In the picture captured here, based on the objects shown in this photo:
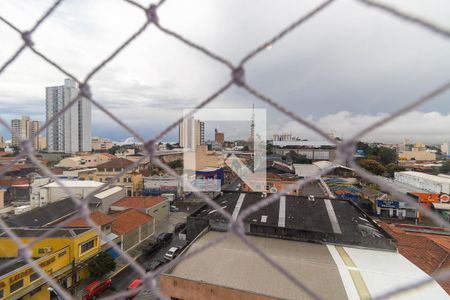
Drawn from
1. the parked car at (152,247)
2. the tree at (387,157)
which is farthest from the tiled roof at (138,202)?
the tree at (387,157)

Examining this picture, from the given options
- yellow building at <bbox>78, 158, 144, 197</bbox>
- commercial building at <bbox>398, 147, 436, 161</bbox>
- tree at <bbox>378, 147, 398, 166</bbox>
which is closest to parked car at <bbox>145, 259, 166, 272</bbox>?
yellow building at <bbox>78, 158, 144, 197</bbox>

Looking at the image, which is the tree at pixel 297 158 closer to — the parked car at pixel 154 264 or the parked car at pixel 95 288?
the parked car at pixel 154 264

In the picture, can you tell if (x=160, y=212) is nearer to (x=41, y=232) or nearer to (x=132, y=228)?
(x=132, y=228)

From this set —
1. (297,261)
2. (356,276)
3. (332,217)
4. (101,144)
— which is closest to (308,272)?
(297,261)

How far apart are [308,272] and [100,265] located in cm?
310

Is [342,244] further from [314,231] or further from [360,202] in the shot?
[360,202]

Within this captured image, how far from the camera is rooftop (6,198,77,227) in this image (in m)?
4.33

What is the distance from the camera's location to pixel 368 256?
3119 mm

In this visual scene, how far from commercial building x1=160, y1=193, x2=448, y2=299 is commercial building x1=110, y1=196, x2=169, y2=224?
2.16 m

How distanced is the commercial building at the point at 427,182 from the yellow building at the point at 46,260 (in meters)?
10.1

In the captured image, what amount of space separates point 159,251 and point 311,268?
336cm

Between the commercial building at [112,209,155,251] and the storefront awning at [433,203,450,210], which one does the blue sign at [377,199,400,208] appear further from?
the commercial building at [112,209,155,251]

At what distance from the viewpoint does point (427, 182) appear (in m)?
8.80

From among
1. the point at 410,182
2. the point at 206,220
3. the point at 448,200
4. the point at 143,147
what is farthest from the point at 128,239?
the point at 410,182
